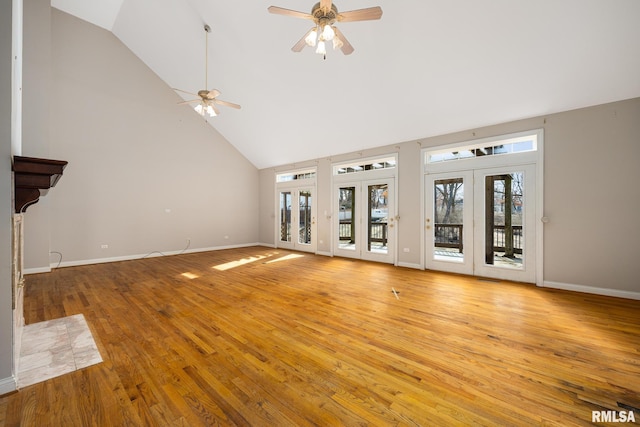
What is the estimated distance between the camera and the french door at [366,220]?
6.07m

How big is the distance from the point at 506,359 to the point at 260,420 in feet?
6.82

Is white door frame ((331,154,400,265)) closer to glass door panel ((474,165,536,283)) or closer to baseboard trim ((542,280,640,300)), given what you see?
glass door panel ((474,165,536,283))

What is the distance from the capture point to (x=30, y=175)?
1963 mm

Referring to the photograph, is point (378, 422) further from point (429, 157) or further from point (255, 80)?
point (255, 80)

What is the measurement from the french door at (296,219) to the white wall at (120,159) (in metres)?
2.03

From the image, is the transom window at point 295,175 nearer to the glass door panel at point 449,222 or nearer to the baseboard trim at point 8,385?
the glass door panel at point 449,222

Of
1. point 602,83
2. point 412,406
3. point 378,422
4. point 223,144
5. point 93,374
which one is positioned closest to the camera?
point 378,422

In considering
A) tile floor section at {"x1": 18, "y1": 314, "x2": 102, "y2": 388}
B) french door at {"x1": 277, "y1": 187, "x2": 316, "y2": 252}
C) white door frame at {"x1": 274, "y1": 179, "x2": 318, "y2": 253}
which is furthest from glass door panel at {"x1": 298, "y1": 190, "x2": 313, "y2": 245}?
tile floor section at {"x1": 18, "y1": 314, "x2": 102, "y2": 388}

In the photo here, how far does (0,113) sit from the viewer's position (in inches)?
66.1

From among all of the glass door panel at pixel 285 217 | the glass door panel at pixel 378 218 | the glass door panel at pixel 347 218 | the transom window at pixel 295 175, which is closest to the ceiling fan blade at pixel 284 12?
the glass door panel at pixel 378 218

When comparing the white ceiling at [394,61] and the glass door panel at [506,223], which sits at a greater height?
the white ceiling at [394,61]

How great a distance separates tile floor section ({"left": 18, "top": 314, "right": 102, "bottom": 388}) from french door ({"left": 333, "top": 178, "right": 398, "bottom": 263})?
17.5ft

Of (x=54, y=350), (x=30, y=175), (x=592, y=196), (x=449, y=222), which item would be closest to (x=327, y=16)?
(x=30, y=175)

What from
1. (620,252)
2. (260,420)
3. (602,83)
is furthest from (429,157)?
(260,420)
